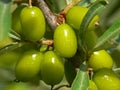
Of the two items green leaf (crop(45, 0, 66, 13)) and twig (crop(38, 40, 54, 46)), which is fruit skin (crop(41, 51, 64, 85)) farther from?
green leaf (crop(45, 0, 66, 13))

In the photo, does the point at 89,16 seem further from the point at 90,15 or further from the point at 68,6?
the point at 68,6

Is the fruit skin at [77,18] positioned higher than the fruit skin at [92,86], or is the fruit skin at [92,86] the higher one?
the fruit skin at [77,18]

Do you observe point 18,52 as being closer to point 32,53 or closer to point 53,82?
point 32,53

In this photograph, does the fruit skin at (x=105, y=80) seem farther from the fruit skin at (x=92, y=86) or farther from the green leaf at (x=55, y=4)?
the green leaf at (x=55, y=4)

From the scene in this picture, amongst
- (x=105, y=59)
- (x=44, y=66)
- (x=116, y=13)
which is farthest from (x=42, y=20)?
(x=116, y=13)

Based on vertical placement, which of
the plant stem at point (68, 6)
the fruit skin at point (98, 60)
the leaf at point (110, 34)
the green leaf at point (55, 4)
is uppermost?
the plant stem at point (68, 6)

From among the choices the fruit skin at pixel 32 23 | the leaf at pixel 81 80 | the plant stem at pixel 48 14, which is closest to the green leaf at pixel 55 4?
the plant stem at pixel 48 14

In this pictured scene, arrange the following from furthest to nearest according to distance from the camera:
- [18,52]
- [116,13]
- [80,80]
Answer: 1. [116,13]
2. [18,52]
3. [80,80]
